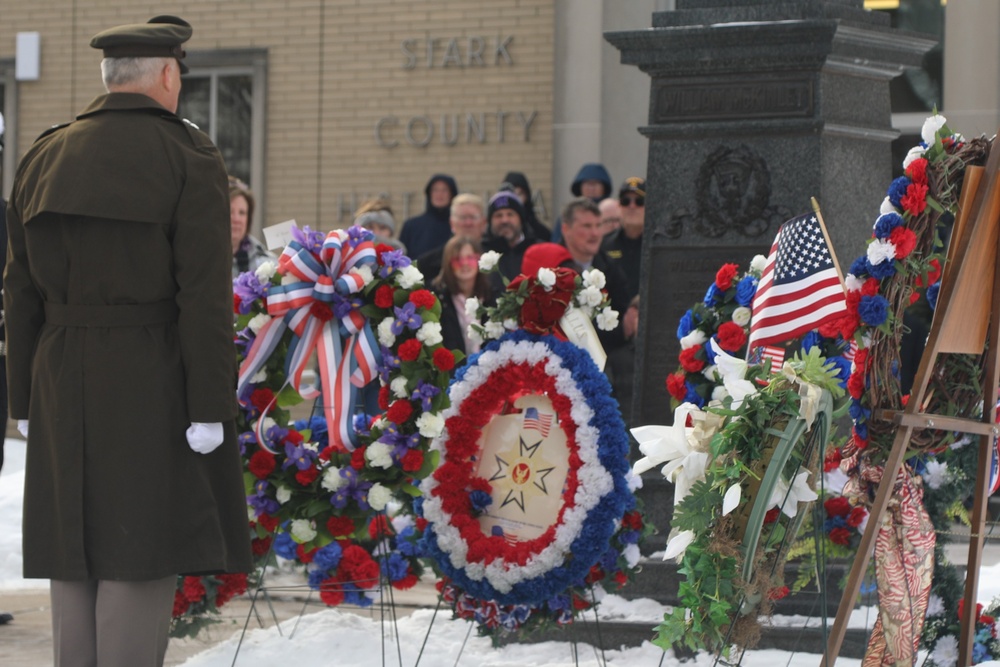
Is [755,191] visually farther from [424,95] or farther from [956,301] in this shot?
[424,95]

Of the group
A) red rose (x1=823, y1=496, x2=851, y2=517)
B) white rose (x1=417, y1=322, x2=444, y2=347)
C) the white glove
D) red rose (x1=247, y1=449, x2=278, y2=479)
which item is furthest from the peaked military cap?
red rose (x1=823, y1=496, x2=851, y2=517)

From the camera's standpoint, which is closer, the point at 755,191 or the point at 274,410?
the point at 274,410

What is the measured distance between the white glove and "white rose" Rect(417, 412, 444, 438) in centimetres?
122

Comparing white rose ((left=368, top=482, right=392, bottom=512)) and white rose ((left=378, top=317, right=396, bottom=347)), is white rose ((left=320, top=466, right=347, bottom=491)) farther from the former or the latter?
white rose ((left=378, top=317, right=396, bottom=347))

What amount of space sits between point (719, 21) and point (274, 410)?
2617 mm

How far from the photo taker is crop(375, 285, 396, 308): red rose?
5.87 meters

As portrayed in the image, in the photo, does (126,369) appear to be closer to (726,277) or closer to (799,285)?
Result: (799,285)

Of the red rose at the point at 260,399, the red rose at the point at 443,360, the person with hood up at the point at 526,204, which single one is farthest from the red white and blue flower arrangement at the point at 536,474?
the person with hood up at the point at 526,204

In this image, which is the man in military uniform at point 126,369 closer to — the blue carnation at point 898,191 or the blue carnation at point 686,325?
the blue carnation at point 898,191

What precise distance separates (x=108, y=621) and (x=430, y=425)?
1.52 meters

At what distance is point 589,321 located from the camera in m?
5.77

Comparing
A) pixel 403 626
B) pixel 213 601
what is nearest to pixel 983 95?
pixel 403 626

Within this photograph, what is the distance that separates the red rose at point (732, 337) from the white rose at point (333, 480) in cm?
152

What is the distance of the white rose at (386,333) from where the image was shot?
5.84 m
